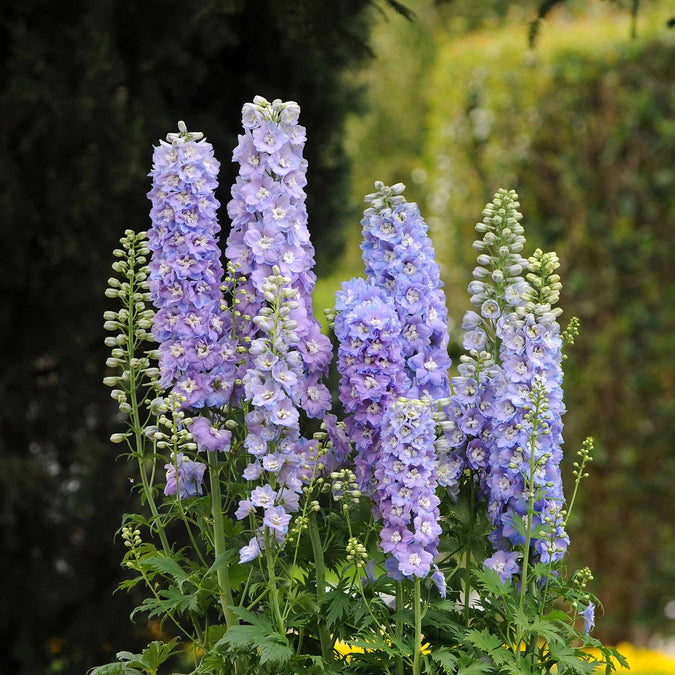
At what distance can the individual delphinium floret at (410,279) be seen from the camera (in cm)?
177

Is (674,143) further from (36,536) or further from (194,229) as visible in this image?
(194,229)

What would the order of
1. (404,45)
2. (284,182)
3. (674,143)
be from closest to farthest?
(284,182)
(674,143)
(404,45)

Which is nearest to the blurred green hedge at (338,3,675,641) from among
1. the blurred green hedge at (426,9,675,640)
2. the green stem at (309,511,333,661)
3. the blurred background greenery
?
the blurred green hedge at (426,9,675,640)

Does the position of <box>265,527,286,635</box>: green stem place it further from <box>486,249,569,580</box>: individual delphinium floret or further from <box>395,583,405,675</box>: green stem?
<box>486,249,569,580</box>: individual delphinium floret

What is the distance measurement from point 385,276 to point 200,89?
2.07 metres

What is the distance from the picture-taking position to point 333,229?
3754mm

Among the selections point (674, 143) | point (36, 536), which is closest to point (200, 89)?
point (36, 536)

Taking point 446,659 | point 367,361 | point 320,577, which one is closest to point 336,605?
point 320,577

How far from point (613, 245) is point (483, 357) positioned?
422cm

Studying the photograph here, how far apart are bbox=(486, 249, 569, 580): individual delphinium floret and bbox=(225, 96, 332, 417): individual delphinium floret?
0.33 metres

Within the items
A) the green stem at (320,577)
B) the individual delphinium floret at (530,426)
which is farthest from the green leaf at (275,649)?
the individual delphinium floret at (530,426)

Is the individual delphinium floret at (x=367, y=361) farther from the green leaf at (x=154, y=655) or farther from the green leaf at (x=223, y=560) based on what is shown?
the green leaf at (x=154, y=655)

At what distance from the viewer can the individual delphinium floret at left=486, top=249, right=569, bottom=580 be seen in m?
1.72

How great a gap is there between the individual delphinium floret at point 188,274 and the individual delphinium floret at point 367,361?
244 millimetres
